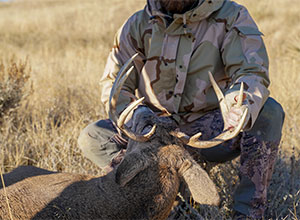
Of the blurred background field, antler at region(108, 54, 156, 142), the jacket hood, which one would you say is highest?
the jacket hood

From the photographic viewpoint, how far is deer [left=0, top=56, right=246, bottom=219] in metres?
2.31

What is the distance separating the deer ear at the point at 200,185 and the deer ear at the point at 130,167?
10.9 inches

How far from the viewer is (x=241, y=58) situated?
331cm

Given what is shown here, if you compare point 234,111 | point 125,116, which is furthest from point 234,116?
point 125,116

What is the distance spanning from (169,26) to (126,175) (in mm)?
1727

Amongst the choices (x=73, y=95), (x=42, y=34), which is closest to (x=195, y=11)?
(x=73, y=95)

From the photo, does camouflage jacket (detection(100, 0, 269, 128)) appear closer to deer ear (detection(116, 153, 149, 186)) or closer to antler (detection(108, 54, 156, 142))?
antler (detection(108, 54, 156, 142))

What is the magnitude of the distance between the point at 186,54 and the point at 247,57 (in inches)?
22.1

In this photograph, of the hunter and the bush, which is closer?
the hunter

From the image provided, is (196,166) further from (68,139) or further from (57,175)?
(68,139)

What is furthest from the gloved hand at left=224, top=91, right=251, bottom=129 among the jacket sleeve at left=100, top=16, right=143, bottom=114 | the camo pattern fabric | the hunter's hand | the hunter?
the jacket sleeve at left=100, top=16, right=143, bottom=114

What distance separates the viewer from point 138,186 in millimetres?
2355

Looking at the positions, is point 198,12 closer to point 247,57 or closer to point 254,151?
point 247,57

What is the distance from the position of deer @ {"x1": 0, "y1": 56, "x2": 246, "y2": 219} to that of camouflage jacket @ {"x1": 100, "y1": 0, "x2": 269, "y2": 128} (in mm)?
873
